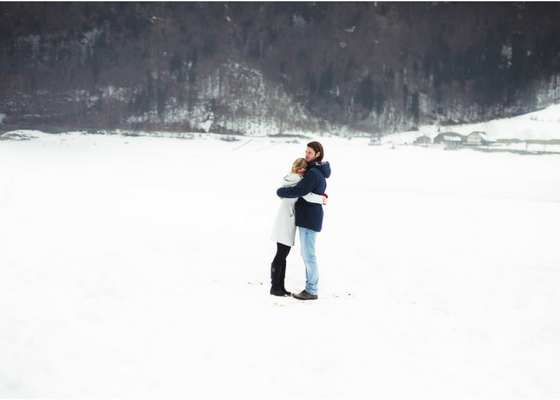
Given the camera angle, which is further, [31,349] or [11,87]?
[11,87]

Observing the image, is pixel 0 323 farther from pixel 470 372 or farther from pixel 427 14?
pixel 427 14

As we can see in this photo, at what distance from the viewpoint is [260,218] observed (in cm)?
798

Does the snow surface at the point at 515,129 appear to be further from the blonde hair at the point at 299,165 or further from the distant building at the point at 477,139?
the blonde hair at the point at 299,165

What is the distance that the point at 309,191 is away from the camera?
3145 mm

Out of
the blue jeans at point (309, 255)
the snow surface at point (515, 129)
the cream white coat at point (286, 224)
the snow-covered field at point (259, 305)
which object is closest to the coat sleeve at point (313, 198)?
the cream white coat at point (286, 224)

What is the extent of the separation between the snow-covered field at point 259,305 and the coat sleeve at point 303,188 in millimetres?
866

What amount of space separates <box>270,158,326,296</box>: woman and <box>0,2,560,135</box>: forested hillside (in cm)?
1660

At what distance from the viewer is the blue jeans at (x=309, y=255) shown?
3307mm

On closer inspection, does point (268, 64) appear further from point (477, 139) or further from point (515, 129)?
point (515, 129)

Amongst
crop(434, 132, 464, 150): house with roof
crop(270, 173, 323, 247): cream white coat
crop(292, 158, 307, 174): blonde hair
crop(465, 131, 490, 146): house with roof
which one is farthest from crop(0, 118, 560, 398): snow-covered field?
crop(465, 131, 490, 146): house with roof

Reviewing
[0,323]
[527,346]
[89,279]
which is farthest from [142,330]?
[527,346]

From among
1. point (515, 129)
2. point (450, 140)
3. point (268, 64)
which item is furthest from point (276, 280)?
point (268, 64)

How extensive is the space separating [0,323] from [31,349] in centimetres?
44

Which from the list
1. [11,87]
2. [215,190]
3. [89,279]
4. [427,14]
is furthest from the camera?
[427,14]
